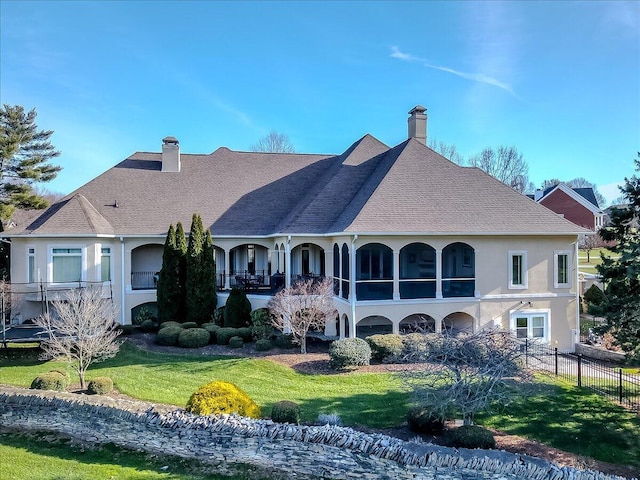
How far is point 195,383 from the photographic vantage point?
12664 mm

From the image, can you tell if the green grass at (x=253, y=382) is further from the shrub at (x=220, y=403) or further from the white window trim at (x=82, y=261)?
the white window trim at (x=82, y=261)

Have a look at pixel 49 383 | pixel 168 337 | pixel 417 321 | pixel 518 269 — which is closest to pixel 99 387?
pixel 49 383

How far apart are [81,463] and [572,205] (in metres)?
48.7

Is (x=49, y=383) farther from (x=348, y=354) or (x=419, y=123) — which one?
(x=419, y=123)

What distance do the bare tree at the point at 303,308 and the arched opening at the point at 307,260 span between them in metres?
5.28

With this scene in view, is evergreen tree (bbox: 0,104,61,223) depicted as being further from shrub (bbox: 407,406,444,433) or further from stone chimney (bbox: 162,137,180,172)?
shrub (bbox: 407,406,444,433)

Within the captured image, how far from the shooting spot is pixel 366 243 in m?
16.7

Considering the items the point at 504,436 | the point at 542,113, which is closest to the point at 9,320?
the point at 504,436

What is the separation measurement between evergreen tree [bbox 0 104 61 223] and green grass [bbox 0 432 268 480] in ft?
75.3

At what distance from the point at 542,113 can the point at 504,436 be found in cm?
1789

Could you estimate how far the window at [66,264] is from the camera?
19156mm

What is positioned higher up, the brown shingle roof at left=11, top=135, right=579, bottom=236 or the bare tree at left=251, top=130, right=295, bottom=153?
the bare tree at left=251, top=130, right=295, bottom=153

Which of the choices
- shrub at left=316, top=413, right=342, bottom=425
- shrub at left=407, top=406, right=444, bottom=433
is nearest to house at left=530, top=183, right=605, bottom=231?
shrub at left=407, top=406, right=444, bottom=433

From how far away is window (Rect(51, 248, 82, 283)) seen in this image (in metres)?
19.2
